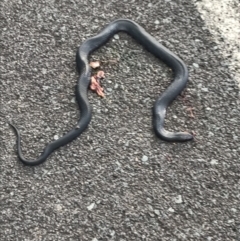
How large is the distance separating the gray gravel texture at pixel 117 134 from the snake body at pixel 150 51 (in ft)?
0.15

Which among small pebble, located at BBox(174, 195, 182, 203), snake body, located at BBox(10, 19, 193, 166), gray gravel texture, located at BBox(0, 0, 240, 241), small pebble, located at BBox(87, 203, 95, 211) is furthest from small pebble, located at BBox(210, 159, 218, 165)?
small pebble, located at BBox(87, 203, 95, 211)

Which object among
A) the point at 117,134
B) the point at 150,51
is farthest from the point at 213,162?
the point at 150,51

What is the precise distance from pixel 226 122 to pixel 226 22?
832 millimetres

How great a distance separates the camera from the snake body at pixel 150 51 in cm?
357

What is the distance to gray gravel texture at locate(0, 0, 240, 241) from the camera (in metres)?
3.30

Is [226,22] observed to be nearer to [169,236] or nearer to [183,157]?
[183,157]

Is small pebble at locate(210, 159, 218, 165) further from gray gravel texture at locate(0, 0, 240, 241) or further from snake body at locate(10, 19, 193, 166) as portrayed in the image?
snake body at locate(10, 19, 193, 166)

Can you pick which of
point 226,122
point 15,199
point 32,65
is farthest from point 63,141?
point 226,122

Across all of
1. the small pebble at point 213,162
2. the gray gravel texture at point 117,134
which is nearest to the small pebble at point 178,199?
the gray gravel texture at point 117,134

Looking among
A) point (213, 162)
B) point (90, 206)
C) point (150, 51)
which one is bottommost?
point (90, 206)

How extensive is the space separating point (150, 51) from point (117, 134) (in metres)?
0.70

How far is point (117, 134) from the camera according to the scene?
11.9 feet

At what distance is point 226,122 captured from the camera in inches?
144

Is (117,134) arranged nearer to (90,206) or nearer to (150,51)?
(90,206)
